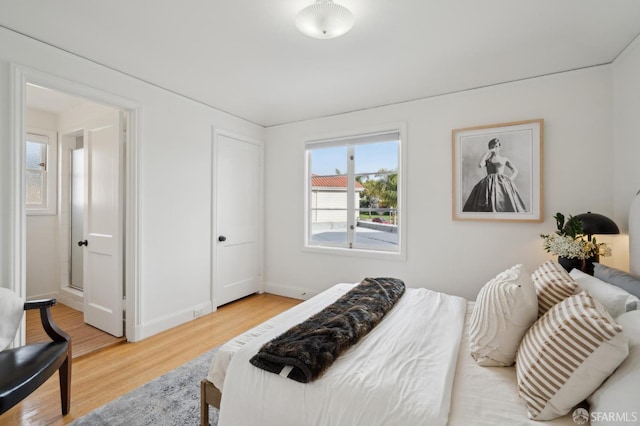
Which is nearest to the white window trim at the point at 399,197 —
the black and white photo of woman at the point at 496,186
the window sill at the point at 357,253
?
the window sill at the point at 357,253

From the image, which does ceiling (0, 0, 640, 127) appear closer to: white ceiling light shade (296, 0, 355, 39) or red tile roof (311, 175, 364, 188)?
white ceiling light shade (296, 0, 355, 39)

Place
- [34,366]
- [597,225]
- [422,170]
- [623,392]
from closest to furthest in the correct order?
[623,392] < [34,366] < [597,225] < [422,170]

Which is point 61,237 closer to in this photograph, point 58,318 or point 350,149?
point 58,318

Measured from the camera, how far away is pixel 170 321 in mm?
3102

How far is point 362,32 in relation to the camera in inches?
82.2

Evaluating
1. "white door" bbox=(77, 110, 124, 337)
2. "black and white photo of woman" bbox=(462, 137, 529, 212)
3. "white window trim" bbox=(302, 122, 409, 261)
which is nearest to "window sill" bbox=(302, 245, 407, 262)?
"white window trim" bbox=(302, 122, 409, 261)

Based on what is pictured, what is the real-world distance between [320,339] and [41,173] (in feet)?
15.0

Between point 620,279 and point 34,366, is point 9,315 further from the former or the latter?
point 620,279

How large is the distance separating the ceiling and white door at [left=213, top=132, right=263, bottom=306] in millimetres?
997

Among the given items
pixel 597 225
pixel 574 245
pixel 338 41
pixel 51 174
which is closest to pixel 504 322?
pixel 574 245

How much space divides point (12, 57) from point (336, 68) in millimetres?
2414

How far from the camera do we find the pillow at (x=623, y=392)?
0.85 m

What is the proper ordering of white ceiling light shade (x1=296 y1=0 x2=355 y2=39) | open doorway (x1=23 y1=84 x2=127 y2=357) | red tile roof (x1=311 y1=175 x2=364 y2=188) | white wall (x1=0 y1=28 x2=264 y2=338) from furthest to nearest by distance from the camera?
1. red tile roof (x1=311 y1=175 x2=364 y2=188)
2. open doorway (x1=23 y1=84 x2=127 y2=357)
3. white wall (x1=0 y1=28 x2=264 y2=338)
4. white ceiling light shade (x1=296 y1=0 x2=355 y2=39)

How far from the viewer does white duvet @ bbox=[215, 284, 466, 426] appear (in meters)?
1.11
